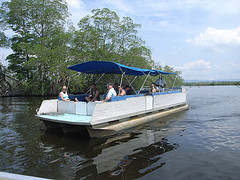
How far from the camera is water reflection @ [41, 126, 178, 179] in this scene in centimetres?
516

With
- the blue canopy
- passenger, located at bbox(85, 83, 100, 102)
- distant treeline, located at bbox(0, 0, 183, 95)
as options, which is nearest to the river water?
passenger, located at bbox(85, 83, 100, 102)

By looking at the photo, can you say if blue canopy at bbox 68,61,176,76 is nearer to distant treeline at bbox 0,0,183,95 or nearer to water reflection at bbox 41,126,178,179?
water reflection at bbox 41,126,178,179

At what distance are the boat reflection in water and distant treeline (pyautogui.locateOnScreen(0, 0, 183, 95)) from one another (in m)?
21.3

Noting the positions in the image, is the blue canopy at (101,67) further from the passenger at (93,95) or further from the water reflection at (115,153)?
the water reflection at (115,153)

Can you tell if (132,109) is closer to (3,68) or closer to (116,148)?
(116,148)

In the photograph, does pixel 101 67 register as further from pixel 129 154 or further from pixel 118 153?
pixel 129 154

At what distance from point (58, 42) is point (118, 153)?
27771 millimetres

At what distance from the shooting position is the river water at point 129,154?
5.07m

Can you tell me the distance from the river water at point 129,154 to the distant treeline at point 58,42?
20.7m

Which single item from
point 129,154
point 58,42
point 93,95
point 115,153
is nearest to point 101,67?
point 93,95

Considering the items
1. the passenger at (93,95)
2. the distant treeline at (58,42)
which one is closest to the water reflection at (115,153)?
the passenger at (93,95)

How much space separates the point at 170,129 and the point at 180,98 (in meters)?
6.80

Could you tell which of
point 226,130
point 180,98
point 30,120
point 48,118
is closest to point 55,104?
point 48,118

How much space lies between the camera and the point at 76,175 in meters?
4.89
